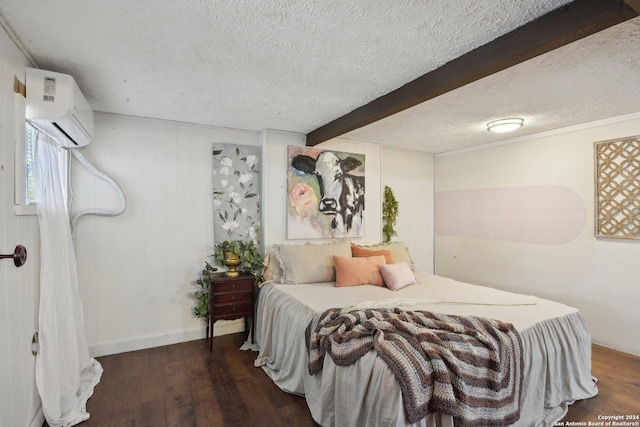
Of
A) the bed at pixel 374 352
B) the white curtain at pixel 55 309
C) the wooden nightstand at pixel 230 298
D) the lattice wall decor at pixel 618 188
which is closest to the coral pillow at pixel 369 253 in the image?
the bed at pixel 374 352

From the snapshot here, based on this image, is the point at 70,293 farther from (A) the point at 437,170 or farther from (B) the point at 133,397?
(A) the point at 437,170

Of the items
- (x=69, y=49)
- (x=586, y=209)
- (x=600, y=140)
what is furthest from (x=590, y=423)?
(x=69, y=49)

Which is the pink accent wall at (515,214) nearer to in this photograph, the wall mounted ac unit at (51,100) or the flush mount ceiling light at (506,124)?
the flush mount ceiling light at (506,124)

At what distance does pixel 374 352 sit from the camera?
1.67 m

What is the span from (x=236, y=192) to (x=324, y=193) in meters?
1.03

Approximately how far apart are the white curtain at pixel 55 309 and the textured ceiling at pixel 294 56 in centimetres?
73

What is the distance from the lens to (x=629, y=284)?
114 inches

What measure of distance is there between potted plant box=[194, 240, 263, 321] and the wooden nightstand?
0.33 feet

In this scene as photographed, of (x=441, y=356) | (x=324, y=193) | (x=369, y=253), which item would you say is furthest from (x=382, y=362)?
(x=324, y=193)

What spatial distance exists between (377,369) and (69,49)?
248 centimetres

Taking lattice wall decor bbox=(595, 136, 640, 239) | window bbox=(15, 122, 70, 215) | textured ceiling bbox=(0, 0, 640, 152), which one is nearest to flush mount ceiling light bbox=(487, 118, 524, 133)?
textured ceiling bbox=(0, 0, 640, 152)

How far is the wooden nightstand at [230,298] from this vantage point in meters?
2.91

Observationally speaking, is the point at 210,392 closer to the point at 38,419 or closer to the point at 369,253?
the point at 38,419

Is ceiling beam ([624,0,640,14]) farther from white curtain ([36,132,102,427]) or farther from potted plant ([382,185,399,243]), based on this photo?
potted plant ([382,185,399,243])
